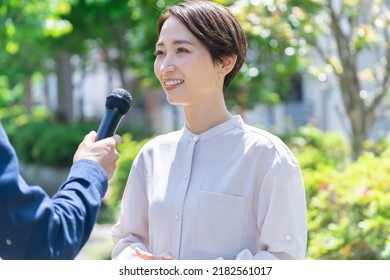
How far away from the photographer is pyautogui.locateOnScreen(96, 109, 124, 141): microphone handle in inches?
87.9

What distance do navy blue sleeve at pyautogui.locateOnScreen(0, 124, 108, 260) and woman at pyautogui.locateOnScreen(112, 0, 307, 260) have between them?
0.57 metres

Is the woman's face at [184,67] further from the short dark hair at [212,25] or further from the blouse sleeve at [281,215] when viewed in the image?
the blouse sleeve at [281,215]

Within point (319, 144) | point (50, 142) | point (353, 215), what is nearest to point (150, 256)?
point (353, 215)

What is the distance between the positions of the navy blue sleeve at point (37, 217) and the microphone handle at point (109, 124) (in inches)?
15.3

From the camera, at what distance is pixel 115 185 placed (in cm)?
944

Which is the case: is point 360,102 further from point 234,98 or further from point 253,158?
point 253,158

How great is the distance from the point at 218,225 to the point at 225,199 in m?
0.08

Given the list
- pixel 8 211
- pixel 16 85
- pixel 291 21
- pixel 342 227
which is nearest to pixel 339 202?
pixel 342 227

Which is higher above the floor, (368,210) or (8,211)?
(8,211)

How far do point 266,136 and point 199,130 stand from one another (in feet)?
0.80

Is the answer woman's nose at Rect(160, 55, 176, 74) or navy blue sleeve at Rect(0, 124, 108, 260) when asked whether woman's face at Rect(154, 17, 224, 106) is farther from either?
navy blue sleeve at Rect(0, 124, 108, 260)

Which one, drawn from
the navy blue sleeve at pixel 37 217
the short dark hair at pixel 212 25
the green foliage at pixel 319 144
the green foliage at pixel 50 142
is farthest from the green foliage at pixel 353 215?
the green foliage at pixel 50 142

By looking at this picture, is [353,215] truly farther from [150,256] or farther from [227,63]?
[150,256]

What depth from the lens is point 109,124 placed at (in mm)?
2297
